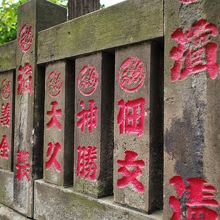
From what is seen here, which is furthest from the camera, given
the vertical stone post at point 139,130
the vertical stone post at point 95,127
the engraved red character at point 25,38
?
the engraved red character at point 25,38

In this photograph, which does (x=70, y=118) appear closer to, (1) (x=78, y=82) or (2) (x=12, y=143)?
(1) (x=78, y=82)

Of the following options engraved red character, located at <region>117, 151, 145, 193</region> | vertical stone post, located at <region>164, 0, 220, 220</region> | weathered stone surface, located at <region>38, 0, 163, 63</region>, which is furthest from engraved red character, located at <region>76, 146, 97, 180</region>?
weathered stone surface, located at <region>38, 0, 163, 63</region>

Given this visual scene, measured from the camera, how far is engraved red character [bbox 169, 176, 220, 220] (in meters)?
1.71

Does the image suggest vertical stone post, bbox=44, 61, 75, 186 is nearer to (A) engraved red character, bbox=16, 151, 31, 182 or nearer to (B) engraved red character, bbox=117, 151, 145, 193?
(A) engraved red character, bbox=16, 151, 31, 182

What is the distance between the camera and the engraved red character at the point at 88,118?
7.93 feet

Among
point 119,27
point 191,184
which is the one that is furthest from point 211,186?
point 119,27

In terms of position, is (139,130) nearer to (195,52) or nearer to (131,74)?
(131,74)

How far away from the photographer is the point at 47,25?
3123 millimetres

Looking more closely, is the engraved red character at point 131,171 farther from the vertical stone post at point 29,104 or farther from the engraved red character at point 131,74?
the vertical stone post at point 29,104

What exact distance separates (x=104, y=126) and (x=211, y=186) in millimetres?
959

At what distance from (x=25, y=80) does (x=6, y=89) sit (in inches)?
19.1

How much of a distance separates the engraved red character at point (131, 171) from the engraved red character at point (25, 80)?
1359 millimetres

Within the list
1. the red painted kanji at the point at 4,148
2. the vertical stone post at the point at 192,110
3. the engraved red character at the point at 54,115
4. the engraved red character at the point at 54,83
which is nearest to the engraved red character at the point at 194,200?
the vertical stone post at the point at 192,110

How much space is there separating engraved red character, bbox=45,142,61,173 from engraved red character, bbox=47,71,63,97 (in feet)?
1.52
